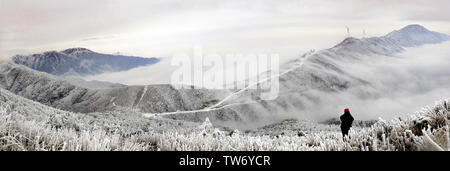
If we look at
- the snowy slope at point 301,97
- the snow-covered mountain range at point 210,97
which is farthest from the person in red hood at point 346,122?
the snowy slope at point 301,97

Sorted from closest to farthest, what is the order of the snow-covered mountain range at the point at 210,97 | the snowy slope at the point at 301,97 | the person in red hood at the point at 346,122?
the person in red hood at the point at 346,122
the snow-covered mountain range at the point at 210,97
the snowy slope at the point at 301,97

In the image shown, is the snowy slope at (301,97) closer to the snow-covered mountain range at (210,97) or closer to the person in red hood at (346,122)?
the snow-covered mountain range at (210,97)

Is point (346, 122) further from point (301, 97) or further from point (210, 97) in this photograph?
point (301, 97)

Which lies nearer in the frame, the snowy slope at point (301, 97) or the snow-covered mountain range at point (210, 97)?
the snow-covered mountain range at point (210, 97)

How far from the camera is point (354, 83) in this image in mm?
194750

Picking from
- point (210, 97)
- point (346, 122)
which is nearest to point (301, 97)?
point (210, 97)

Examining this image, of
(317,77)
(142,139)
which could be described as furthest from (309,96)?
(142,139)

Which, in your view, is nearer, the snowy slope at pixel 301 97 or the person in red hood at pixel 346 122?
the person in red hood at pixel 346 122

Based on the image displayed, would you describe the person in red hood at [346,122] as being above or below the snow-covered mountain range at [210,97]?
below

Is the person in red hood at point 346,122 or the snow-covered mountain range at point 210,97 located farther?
the snow-covered mountain range at point 210,97

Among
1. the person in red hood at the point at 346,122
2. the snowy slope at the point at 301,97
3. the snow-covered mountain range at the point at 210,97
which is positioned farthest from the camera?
the snowy slope at the point at 301,97
